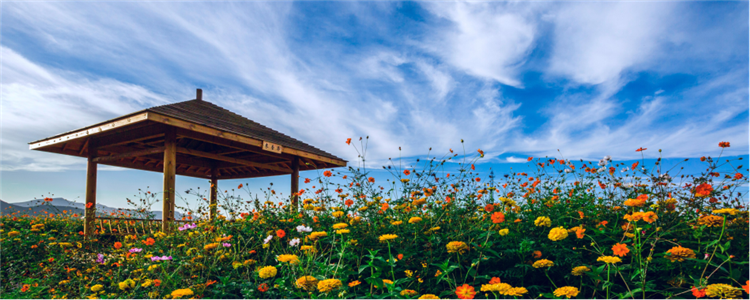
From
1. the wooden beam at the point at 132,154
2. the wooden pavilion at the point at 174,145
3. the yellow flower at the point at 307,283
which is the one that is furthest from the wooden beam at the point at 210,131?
the yellow flower at the point at 307,283

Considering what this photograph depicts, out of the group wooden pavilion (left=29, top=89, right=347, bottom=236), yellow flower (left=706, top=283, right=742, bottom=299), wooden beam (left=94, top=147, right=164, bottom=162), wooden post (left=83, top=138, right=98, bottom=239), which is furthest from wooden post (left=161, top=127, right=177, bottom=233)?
yellow flower (left=706, top=283, right=742, bottom=299)

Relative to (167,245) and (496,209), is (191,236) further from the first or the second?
(496,209)

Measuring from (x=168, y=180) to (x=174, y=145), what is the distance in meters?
0.66

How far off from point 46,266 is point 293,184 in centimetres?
502

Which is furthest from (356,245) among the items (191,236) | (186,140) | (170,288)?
(186,140)

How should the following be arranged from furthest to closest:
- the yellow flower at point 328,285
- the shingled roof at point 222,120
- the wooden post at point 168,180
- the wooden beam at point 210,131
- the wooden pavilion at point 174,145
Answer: the shingled roof at point 222,120 < the wooden pavilion at point 174,145 < the wooden post at point 168,180 < the wooden beam at point 210,131 < the yellow flower at point 328,285

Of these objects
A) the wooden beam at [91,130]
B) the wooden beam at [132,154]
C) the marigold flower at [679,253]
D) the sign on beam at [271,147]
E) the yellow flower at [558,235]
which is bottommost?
the marigold flower at [679,253]

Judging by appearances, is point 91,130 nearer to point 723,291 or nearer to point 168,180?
point 168,180

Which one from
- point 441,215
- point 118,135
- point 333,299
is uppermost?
point 118,135

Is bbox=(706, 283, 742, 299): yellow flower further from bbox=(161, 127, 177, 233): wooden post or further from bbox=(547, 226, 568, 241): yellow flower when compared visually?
bbox=(161, 127, 177, 233): wooden post

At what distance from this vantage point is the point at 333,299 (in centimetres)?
206

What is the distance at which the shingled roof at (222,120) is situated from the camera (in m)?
6.61

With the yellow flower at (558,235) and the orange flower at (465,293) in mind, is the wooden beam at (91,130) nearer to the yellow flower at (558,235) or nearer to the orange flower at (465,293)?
the orange flower at (465,293)

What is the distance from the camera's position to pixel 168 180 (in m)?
5.94
